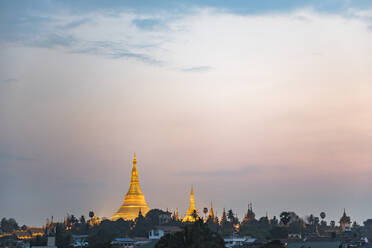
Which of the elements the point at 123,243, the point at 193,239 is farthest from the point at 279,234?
the point at 193,239

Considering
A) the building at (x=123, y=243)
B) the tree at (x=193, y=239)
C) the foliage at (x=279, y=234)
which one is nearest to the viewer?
the tree at (x=193, y=239)

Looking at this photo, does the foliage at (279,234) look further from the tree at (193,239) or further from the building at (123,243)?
the tree at (193,239)

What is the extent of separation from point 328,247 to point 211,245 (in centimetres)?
6484

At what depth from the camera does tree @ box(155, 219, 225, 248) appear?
87.1m

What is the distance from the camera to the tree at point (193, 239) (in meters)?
87.1

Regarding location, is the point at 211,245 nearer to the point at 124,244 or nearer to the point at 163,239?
the point at 163,239

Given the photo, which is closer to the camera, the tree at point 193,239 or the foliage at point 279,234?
the tree at point 193,239

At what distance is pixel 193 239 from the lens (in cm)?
8738

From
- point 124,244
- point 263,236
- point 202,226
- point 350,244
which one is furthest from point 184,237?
point 263,236

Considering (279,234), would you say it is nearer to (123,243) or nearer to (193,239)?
(123,243)

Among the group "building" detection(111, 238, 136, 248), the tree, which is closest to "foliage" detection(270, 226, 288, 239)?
"building" detection(111, 238, 136, 248)

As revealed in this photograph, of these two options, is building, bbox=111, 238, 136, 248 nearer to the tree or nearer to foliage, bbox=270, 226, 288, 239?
foliage, bbox=270, 226, 288, 239

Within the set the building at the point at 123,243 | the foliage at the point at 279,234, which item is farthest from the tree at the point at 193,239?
the building at the point at 123,243

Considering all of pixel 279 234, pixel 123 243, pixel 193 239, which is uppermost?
pixel 279 234
